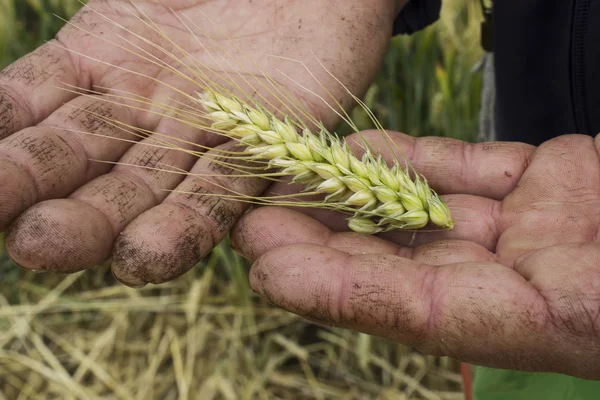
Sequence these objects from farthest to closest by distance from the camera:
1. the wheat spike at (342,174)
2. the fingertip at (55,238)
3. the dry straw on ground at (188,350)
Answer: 1. the dry straw on ground at (188,350)
2. the wheat spike at (342,174)
3. the fingertip at (55,238)

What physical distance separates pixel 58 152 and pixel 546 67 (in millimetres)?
1350

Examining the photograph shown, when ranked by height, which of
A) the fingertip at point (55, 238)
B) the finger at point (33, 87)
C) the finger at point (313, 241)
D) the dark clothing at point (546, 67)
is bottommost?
the fingertip at point (55, 238)

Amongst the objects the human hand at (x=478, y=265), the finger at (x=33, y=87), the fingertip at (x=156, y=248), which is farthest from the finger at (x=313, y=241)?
the finger at (x=33, y=87)

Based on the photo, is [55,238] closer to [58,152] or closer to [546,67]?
[58,152]

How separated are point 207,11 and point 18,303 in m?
1.60

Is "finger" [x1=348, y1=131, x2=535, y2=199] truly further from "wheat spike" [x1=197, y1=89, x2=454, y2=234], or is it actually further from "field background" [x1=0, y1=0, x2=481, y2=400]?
"field background" [x1=0, y1=0, x2=481, y2=400]

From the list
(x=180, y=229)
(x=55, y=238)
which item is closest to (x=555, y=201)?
(x=180, y=229)

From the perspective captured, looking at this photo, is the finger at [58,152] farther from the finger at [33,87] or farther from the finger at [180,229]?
the finger at [180,229]

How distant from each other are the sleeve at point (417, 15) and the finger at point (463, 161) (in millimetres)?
678

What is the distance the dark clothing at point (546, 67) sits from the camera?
164cm

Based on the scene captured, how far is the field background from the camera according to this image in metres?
2.52

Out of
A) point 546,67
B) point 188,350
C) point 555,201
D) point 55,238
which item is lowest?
point 188,350

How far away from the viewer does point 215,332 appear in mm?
2637

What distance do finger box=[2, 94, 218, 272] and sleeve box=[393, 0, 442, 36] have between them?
0.90m
